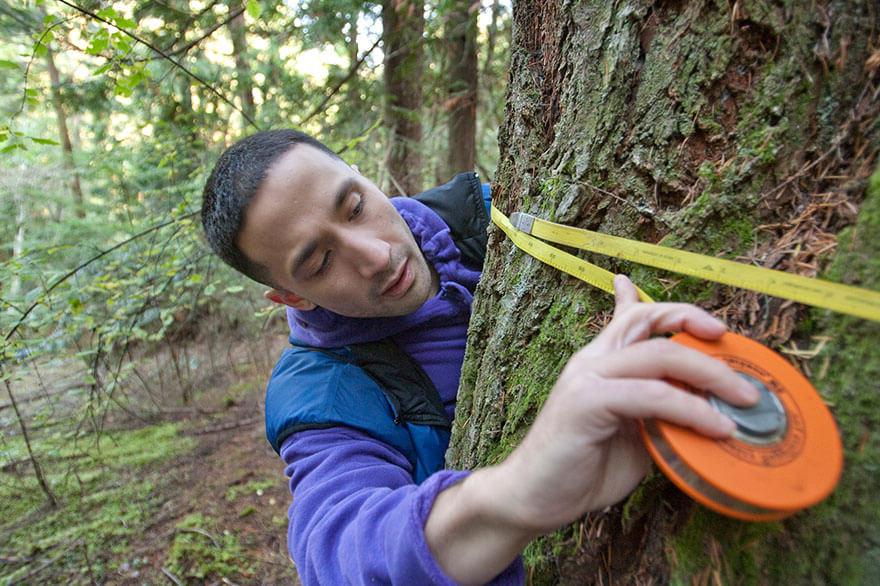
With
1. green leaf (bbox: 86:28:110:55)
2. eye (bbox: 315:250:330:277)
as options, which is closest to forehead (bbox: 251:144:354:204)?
eye (bbox: 315:250:330:277)

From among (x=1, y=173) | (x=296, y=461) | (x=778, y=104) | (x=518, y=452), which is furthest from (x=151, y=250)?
(x=1, y=173)

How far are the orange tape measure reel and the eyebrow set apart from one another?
5.16 ft

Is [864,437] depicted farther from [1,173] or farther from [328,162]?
[1,173]

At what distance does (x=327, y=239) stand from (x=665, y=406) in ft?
5.29

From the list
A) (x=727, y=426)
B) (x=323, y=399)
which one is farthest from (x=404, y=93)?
(x=727, y=426)

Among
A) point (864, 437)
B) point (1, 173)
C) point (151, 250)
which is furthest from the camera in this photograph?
point (1, 173)

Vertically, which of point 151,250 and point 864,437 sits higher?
point 864,437

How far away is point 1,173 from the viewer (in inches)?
395

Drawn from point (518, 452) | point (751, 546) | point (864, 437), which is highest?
point (864, 437)

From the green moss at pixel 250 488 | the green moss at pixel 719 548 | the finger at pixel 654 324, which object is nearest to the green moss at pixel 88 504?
the green moss at pixel 250 488

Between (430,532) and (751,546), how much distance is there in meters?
0.68

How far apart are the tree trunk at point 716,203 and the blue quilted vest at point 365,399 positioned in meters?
0.71

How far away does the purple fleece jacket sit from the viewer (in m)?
1.18

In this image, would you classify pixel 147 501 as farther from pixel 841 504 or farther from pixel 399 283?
pixel 841 504
